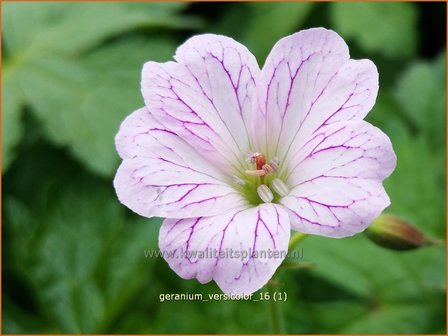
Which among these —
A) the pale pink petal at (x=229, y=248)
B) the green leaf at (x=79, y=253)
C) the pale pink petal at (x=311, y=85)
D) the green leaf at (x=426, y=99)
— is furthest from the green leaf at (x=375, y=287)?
the pale pink petal at (x=229, y=248)

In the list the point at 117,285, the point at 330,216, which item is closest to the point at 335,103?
the point at 330,216

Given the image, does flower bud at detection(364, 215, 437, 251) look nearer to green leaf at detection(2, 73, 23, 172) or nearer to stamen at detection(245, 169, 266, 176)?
stamen at detection(245, 169, 266, 176)

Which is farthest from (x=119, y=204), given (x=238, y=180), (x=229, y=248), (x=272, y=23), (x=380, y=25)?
(x=380, y=25)

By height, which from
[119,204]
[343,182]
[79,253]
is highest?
[343,182]

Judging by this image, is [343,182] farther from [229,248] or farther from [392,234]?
[392,234]

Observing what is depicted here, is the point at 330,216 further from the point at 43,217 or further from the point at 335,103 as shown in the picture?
the point at 43,217

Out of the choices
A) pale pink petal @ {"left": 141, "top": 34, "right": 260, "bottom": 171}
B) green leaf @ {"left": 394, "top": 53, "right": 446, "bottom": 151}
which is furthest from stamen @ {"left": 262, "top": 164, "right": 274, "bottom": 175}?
green leaf @ {"left": 394, "top": 53, "right": 446, "bottom": 151}

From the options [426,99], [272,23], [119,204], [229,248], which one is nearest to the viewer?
[229,248]
